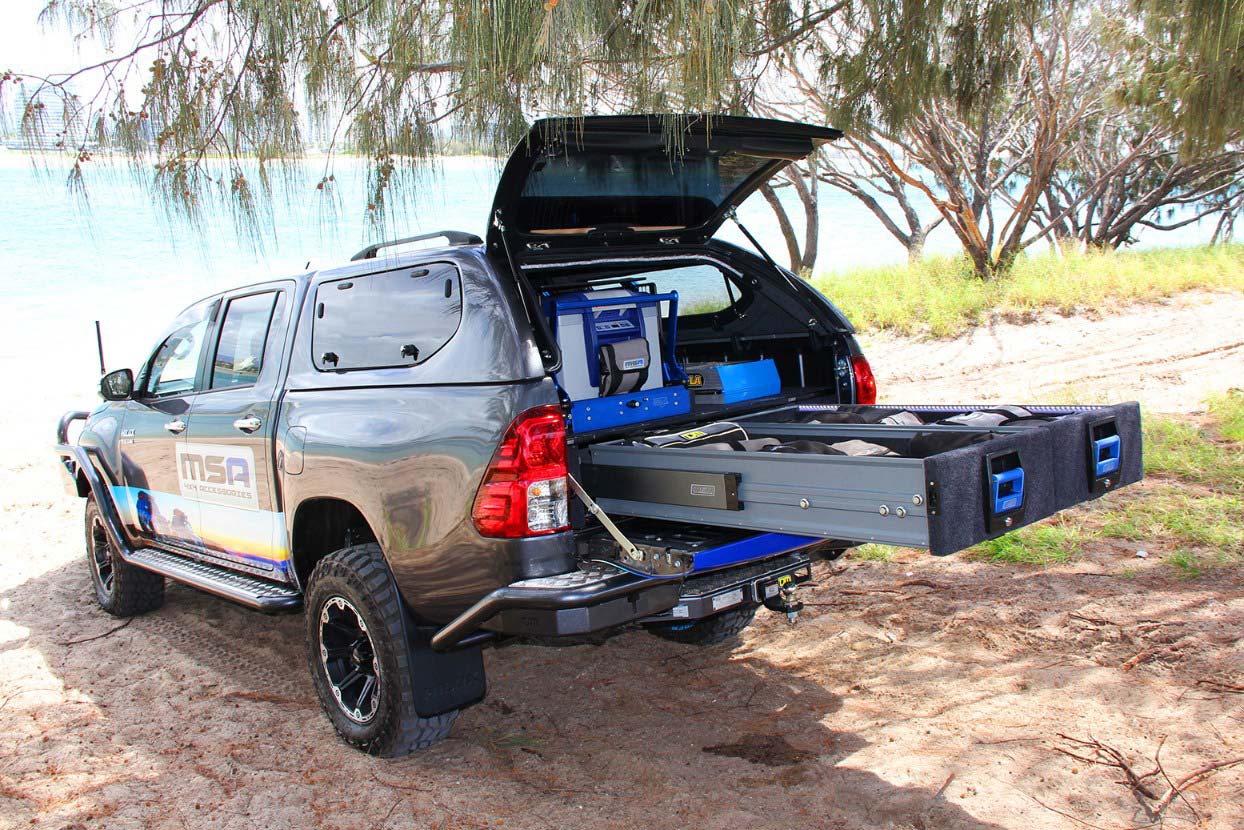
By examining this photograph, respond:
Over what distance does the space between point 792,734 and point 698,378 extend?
65.3 inches

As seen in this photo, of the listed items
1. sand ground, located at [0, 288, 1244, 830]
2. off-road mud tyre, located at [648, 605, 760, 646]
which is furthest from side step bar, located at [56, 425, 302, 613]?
off-road mud tyre, located at [648, 605, 760, 646]

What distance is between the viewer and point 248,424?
4.41 m

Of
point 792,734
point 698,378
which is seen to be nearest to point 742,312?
point 698,378

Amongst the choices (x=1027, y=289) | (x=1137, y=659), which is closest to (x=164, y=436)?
(x=1137, y=659)

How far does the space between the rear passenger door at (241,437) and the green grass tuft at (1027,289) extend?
9.56 meters

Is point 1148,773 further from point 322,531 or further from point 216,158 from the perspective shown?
point 216,158

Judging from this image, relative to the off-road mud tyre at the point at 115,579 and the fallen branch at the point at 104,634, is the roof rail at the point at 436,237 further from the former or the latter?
the fallen branch at the point at 104,634

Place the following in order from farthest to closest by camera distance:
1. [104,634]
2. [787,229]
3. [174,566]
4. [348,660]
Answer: [787,229] < [104,634] < [174,566] < [348,660]

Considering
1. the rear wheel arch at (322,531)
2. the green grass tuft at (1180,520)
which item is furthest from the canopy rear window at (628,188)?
the green grass tuft at (1180,520)

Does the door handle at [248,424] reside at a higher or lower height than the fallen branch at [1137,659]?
higher

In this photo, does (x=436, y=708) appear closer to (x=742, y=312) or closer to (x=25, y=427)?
(x=742, y=312)

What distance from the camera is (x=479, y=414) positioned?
11.2 ft

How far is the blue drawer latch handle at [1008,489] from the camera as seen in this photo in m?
2.93

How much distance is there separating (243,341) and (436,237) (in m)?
1.25
